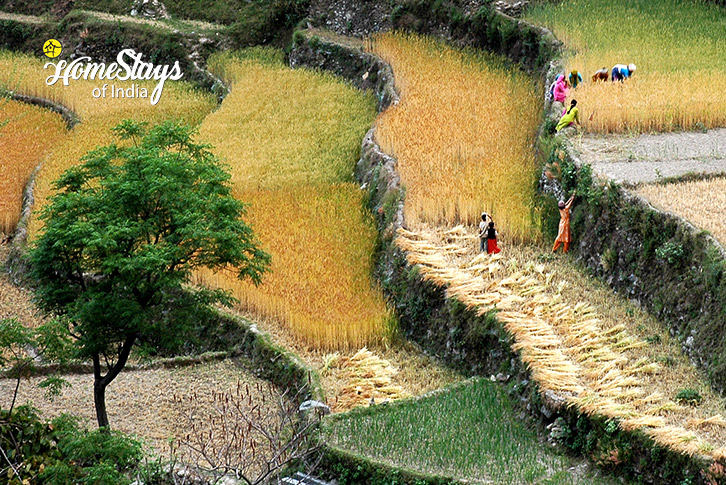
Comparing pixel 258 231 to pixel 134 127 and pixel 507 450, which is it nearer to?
pixel 134 127

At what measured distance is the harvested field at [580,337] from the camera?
535 inches

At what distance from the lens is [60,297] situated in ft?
52.4

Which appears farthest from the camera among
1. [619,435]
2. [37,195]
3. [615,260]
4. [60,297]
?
[37,195]

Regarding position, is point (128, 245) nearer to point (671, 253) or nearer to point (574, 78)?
point (671, 253)

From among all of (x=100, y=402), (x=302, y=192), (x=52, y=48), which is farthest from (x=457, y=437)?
(x=52, y=48)

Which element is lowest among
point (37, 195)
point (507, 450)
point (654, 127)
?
point (37, 195)

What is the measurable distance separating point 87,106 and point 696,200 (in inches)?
706

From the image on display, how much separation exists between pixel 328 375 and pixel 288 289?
2573 mm

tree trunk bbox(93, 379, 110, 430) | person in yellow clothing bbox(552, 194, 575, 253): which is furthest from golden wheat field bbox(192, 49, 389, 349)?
tree trunk bbox(93, 379, 110, 430)

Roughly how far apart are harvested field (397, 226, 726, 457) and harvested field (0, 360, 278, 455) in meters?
3.27

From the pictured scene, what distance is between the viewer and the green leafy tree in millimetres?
15438

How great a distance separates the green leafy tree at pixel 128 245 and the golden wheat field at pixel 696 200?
5334 mm

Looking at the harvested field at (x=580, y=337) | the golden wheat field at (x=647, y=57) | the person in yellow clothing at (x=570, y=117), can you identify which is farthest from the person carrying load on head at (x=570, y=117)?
the harvested field at (x=580, y=337)

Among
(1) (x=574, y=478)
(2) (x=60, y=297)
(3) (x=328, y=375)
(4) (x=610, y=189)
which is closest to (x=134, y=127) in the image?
(2) (x=60, y=297)
